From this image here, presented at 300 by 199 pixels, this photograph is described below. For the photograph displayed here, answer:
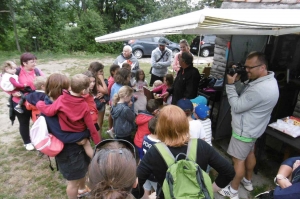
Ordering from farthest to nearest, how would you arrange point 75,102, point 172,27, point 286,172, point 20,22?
point 20,22
point 75,102
point 172,27
point 286,172

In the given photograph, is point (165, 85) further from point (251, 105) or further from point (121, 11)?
point (121, 11)

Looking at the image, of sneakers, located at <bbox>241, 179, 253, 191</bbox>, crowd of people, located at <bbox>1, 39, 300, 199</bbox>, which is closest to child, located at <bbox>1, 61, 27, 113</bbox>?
crowd of people, located at <bbox>1, 39, 300, 199</bbox>

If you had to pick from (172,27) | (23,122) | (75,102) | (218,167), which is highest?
(172,27)

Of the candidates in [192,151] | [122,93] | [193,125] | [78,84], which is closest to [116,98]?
[122,93]

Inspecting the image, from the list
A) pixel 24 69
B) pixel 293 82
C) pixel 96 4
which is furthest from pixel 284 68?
pixel 96 4

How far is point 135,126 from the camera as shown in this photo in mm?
2869

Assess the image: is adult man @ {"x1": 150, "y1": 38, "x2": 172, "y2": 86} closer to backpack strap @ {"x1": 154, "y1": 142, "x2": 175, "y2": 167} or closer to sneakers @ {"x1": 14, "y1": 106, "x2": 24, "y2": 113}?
sneakers @ {"x1": 14, "y1": 106, "x2": 24, "y2": 113}

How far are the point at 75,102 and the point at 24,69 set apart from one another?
1.67m

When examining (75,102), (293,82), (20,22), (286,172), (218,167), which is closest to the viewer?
(218,167)

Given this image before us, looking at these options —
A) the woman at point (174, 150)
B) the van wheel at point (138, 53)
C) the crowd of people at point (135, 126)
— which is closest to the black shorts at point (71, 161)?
the crowd of people at point (135, 126)

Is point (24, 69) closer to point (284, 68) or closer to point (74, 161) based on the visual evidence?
point (74, 161)

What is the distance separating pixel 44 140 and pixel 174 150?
1.38 metres

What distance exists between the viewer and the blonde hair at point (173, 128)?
1.43 metres

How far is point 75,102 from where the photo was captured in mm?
2078
